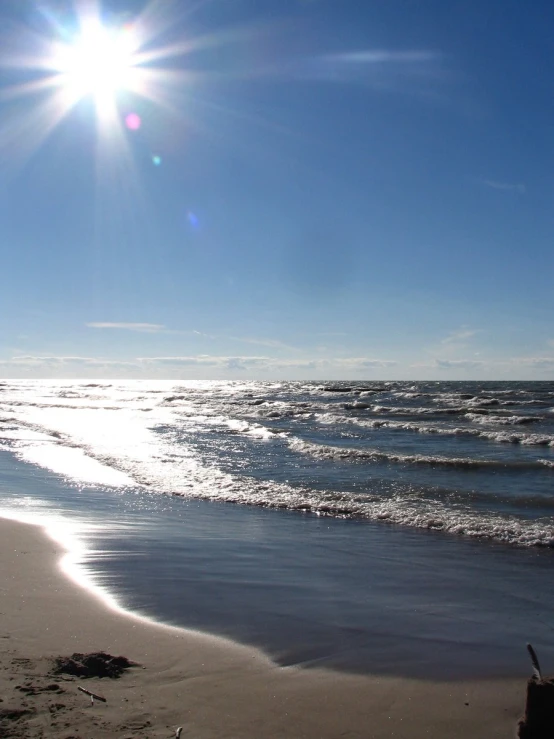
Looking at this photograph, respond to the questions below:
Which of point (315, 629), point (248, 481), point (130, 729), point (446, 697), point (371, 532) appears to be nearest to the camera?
point (130, 729)

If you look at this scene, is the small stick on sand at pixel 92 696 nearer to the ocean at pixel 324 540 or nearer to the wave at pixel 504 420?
the ocean at pixel 324 540

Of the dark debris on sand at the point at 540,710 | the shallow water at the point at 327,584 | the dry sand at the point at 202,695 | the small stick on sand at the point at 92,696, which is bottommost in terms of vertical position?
the shallow water at the point at 327,584

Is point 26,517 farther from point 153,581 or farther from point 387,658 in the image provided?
point 387,658

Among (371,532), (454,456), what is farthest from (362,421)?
(371,532)

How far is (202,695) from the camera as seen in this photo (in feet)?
12.0

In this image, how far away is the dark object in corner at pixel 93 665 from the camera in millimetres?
3812

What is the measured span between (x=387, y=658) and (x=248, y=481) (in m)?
9.01

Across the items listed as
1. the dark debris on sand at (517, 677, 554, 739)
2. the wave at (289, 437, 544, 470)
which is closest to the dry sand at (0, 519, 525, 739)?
the dark debris on sand at (517, 677, 554, 739)

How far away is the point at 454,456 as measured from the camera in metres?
16.9

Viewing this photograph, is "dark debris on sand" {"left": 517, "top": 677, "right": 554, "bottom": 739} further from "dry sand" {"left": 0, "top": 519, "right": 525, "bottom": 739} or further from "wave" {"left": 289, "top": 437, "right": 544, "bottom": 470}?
"wave" {"left": 289, "top": 437, "right": 544, "bottom": 470}

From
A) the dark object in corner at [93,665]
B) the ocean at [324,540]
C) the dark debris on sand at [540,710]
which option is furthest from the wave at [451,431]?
the dark object in corner at [93,665]

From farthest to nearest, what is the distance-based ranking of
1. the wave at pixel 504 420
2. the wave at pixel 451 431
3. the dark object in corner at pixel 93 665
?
1. the wave at pixel 504 420
2. the wave at pixel 451 431
3. the dark object in corner at pixel 93 665

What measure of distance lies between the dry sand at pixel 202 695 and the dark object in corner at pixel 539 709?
470 millimetres

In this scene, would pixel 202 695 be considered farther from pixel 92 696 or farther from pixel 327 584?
pixel 327 584
